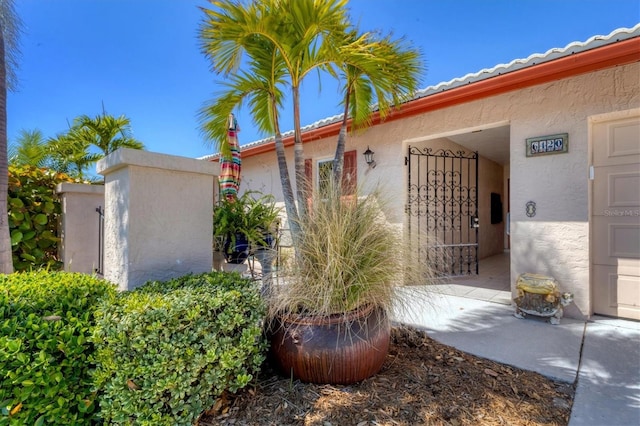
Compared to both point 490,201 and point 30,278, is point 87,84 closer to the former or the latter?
point 30,278

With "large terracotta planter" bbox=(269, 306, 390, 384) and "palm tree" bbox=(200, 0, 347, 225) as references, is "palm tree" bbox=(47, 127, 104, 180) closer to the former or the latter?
"palm tree" bbox=(200, 0, 347, 225)

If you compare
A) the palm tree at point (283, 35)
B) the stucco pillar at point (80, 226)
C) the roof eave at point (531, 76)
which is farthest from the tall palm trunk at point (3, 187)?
the roof eave at point (531, 76)

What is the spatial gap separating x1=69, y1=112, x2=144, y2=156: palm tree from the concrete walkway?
7.02 metres

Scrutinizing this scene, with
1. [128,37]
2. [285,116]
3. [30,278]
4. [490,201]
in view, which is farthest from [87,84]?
[490,201]

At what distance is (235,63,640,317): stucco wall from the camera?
380 centimetres

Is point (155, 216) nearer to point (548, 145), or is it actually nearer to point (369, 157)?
point (369, 157)

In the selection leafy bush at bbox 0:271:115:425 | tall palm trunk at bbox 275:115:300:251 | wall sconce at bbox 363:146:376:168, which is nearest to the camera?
leafy bush at bbox 0:271:115:425

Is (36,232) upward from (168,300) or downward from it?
upward

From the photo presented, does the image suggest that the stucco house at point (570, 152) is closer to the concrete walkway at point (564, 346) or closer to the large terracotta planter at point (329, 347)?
the concrete walkway at point (564, 346)

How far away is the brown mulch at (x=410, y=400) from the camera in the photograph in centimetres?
188

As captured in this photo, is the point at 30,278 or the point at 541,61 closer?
the point at 30,278

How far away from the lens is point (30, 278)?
233 cm

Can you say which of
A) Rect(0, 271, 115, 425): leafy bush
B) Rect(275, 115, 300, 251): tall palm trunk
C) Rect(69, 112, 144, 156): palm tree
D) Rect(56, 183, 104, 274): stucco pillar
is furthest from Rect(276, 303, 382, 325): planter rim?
Rect(69, 112, 144, 156): palm tree

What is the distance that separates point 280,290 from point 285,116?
2.63 metres
